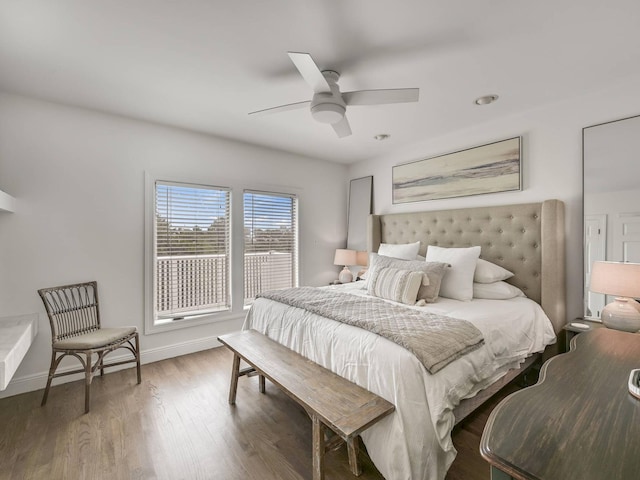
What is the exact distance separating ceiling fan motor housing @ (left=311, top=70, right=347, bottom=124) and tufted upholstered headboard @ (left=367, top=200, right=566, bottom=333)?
1935 mm

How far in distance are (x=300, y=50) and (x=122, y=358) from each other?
328 cm

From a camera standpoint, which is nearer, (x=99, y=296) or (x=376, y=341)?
(x=376, y=341)

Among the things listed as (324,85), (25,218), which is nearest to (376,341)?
(324,85)

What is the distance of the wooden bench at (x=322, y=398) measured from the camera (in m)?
1.36

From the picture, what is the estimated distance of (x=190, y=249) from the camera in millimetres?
3369

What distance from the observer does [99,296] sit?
2.83m

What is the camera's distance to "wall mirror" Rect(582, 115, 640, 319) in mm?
2201

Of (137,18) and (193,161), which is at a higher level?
(137,18)

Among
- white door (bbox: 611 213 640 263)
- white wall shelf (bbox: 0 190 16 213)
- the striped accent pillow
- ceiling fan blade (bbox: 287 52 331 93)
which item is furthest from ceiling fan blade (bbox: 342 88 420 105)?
white wall shelf (bbox: 0 190 16 213)

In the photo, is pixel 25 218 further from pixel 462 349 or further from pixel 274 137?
pixel 462 349

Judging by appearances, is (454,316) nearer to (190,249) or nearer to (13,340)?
(190,249)

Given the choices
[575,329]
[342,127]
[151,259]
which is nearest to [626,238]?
[575,329]

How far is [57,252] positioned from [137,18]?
2174mm

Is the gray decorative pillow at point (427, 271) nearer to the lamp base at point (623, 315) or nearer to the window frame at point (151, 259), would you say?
the lamp base at point (623, 315)
